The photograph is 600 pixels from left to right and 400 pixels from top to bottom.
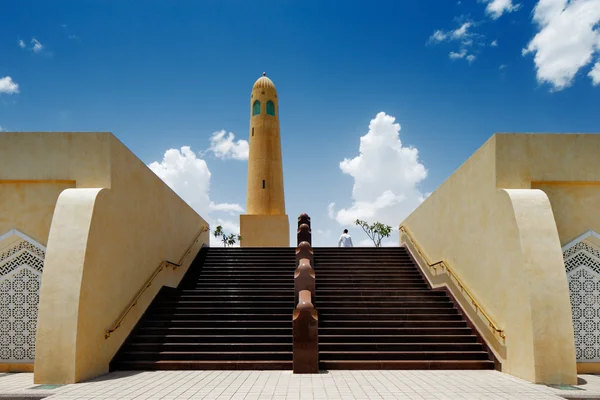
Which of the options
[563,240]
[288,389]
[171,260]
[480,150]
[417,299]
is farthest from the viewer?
[171,260]

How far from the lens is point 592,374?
7.64 m

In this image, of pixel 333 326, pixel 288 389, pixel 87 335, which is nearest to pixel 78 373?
pixel 87 335

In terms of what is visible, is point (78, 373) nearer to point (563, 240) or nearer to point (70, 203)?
point (70, 203)

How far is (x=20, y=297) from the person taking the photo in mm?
8102

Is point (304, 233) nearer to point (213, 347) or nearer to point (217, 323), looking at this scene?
point (217, 323)

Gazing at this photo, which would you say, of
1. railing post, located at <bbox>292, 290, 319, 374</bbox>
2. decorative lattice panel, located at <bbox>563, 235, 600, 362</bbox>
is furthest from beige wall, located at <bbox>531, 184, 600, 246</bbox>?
railing post, located at <bbox>292, 290, 319, 374</bbox>

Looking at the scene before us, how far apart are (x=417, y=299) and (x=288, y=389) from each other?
4.93 meters

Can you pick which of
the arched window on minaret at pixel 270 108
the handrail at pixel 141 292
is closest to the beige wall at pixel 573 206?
the handrail at pixel 141 292

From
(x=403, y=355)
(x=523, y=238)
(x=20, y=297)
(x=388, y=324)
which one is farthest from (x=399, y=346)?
(x=20, y=297)

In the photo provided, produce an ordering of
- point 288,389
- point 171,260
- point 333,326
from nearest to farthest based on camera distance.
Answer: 1. point 288,389
2. point 333,326
3. point 171,260

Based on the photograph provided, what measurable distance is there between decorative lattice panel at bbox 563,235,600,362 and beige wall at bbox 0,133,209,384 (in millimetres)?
8150

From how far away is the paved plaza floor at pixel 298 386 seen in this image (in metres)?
6.23

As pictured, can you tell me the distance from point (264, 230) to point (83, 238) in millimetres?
13689

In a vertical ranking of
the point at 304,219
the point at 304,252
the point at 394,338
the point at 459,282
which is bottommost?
the point at 394,338
